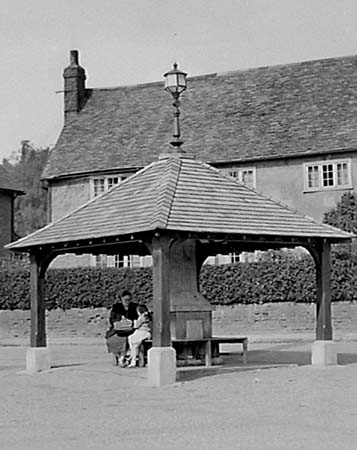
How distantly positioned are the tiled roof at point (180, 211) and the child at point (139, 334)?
2199mm

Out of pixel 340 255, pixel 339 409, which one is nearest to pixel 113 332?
pixel 339 409

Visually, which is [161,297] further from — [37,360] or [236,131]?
[236,131]

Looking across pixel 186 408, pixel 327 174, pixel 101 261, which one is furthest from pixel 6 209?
pixel 186 408

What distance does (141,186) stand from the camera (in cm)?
2023

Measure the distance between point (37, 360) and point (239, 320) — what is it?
15.1 metres

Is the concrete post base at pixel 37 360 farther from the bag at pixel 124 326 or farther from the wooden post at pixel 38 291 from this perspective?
the bag at pixel 124 326

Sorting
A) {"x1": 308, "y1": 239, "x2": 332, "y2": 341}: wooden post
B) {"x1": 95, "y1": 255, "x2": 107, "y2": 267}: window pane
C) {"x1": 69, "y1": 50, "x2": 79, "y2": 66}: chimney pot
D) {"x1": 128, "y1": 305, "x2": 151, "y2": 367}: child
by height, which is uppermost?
{"x1": 69, "y1": 50, "x2": 79, "y2": 66}: chimney pot

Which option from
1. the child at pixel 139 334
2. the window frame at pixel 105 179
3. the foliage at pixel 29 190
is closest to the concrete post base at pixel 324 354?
the child at pixel 139 334

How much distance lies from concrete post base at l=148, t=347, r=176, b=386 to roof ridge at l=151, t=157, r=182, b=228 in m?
2.23

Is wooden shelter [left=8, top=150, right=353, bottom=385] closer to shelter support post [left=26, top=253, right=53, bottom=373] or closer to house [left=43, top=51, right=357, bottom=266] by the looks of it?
shelter support post [left=26, top=253, right=53, bottom=373]

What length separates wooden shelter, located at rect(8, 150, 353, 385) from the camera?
17.6m

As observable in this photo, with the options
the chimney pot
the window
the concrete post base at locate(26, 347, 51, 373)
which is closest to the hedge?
the window

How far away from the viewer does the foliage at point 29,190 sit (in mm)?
87312

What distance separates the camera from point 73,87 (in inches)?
1821
